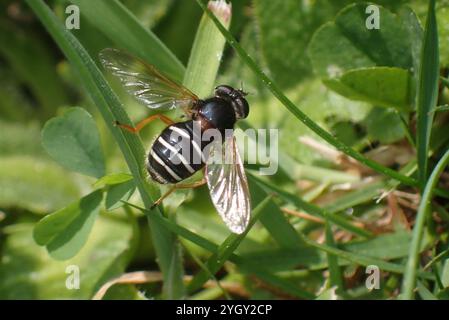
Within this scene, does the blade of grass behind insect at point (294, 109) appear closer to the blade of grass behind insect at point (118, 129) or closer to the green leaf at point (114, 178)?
the blade of grass behind insect at point (118, 129)

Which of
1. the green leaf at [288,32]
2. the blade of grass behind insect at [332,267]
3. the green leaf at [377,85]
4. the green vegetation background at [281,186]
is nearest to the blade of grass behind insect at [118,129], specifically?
the green vegetation background at [281,186]

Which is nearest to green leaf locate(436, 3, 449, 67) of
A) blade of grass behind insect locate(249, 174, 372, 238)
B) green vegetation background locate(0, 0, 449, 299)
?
green vegetation background locate(0, 0, 449, 299)

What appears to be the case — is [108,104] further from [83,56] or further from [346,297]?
[346,297]

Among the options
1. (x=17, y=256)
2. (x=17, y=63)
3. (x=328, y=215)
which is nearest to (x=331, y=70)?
(x=328, y=215)

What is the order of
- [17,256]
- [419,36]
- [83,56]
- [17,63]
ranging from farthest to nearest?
[17,63] → [17,256] → [419,36] → [83,56]

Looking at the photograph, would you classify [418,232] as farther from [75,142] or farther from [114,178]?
[75,142]
